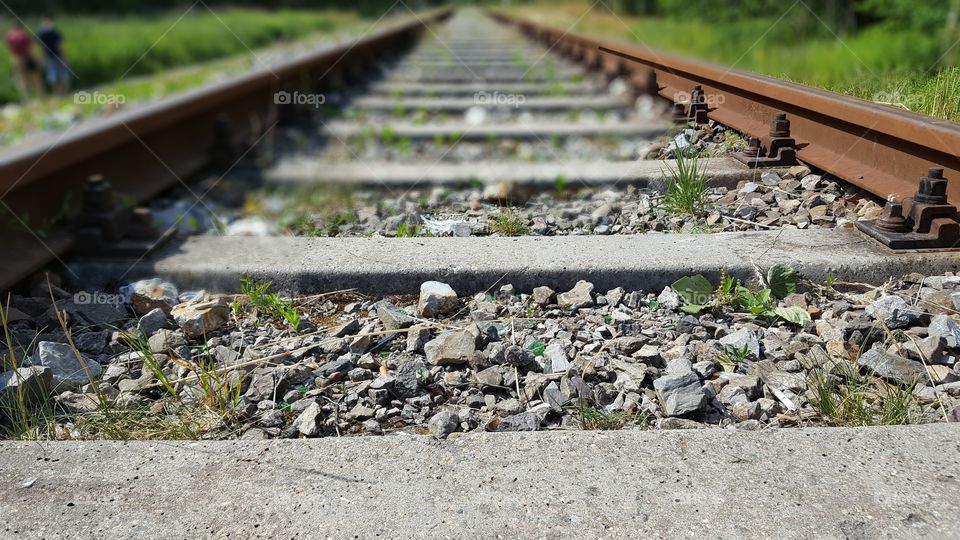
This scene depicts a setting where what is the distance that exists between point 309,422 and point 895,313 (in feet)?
5.53

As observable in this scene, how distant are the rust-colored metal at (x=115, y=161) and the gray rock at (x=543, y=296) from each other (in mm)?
1663

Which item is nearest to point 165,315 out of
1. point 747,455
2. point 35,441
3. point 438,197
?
point 35,441

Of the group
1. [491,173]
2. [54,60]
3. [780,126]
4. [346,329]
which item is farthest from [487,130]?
[54,60]

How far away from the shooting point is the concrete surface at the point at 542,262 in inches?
96.9

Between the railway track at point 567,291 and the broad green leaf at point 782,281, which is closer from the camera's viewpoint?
the railway track at point 567,291

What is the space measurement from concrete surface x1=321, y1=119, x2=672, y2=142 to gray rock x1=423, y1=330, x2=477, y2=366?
2297 mm

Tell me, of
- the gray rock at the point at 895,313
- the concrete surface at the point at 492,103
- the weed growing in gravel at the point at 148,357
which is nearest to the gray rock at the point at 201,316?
the weed growing in gravel at the point at 148,357

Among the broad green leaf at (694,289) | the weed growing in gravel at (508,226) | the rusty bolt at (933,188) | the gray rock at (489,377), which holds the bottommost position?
the gray rock at (489,377)

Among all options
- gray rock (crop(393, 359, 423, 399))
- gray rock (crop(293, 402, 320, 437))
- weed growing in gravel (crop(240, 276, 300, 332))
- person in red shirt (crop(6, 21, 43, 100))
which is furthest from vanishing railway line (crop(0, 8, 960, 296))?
person in red shirt (crop(6, 21, 43, 100))

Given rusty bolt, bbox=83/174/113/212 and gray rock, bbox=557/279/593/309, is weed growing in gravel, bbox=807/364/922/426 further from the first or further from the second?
rusty bolt, bbox=83/174/113/212

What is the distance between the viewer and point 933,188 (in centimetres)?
243

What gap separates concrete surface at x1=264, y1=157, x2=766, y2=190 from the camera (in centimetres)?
241

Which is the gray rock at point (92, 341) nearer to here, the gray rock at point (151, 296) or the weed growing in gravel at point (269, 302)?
the gray rock at point (151, 296)

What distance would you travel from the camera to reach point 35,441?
191cm
